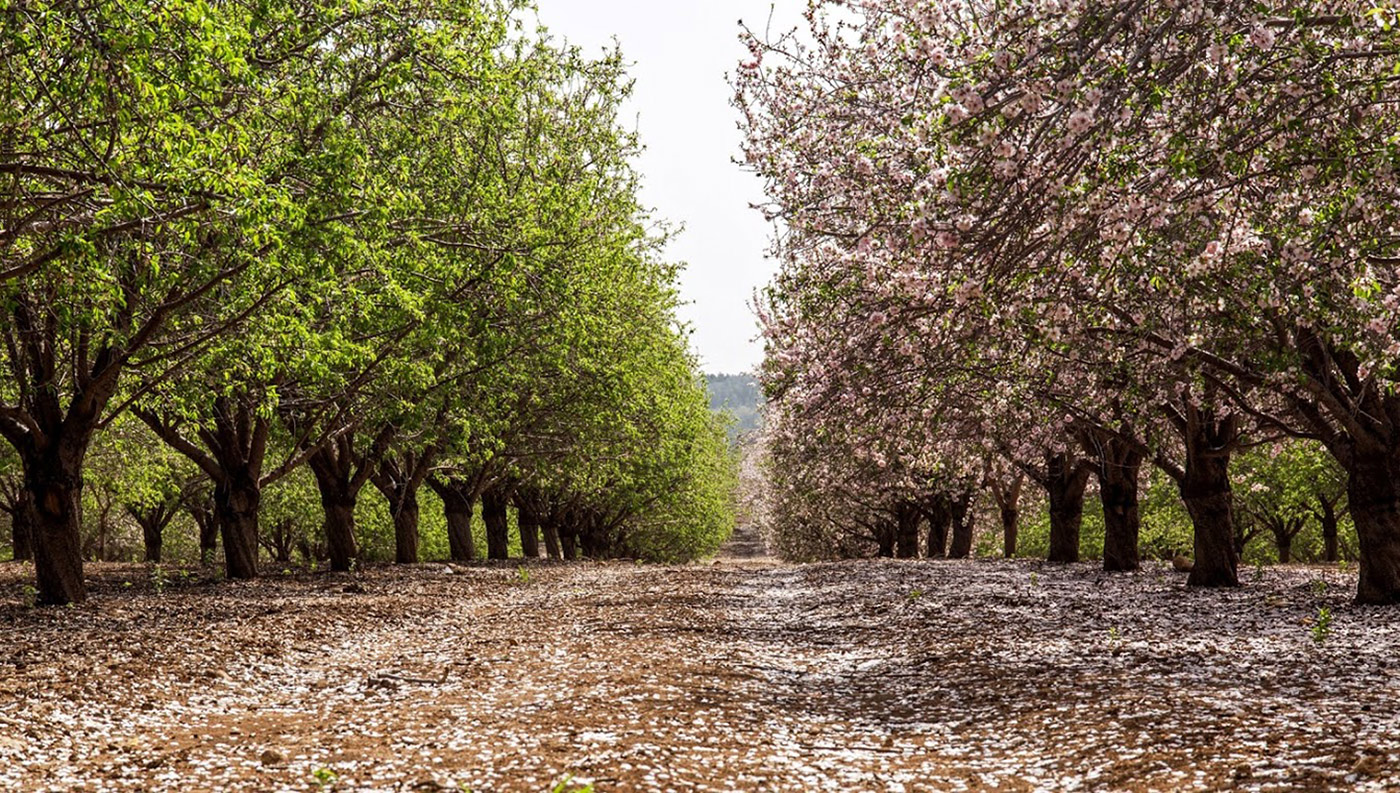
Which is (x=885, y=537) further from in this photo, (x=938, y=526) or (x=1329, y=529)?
(x=1329, y=529)

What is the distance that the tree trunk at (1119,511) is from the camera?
3241 cm

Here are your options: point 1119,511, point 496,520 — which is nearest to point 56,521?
point 1119,511

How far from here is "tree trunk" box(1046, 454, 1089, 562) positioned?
37344 mm

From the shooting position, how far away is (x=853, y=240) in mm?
15391

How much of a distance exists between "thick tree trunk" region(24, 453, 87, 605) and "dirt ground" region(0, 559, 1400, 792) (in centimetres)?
71

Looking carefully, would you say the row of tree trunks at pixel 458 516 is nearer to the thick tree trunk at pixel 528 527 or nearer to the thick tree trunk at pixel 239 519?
the thick tree trunk at pixel 528 527

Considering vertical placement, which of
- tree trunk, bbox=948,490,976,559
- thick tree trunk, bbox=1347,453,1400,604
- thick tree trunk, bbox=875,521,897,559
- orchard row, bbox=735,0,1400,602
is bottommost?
thick tree trunk, bbox=875,521,897,559

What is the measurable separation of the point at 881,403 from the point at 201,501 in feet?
162

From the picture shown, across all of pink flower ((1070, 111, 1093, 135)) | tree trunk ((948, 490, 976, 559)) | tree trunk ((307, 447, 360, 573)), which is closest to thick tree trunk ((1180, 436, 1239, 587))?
pink flower ((1070, 111, 1093, 135))

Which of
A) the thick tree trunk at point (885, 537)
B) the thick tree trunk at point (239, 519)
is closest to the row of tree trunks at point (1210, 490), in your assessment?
the thick tree trunk at point (239, 519)

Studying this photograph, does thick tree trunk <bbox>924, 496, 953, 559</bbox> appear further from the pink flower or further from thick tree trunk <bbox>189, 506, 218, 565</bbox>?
the pink flower

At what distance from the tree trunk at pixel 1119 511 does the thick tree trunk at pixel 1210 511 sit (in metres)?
6.68

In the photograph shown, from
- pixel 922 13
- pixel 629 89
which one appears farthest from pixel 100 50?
pixel 629 89

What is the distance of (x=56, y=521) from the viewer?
64.0 ft
